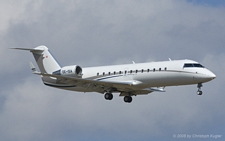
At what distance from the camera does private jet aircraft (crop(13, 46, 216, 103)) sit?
144ft

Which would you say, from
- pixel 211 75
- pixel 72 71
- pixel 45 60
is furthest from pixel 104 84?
pixel 211 75

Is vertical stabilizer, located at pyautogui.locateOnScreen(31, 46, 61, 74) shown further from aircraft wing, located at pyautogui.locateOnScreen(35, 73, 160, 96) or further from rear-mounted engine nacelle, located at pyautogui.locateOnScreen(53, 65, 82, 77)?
Result: aircraft wing, located at pyautogui.locateOnScreen(35, 73, 160, 96)

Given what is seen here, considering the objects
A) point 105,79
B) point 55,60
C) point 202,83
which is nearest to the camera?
point 202,83

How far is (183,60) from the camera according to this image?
146ft

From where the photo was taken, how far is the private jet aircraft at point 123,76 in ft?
144

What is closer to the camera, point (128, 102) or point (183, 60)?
point (183, 60)

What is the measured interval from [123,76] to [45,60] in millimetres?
8471

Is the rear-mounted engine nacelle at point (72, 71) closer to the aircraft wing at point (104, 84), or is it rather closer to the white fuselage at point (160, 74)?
the aircraft wing at point (104, 84)

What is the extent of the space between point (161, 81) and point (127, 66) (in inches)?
137

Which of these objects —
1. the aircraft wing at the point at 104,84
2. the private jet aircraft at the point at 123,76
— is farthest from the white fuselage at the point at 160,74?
the aircraft wing at the point at 104,84

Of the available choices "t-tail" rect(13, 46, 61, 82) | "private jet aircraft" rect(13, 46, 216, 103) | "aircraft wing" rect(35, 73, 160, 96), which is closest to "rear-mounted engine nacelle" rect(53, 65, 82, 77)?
"private jet aircraft" rect(13, 46, 216, 103)

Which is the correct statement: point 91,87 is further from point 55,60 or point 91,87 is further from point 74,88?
point 55,60

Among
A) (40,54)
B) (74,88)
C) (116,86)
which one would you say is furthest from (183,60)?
(40,54)

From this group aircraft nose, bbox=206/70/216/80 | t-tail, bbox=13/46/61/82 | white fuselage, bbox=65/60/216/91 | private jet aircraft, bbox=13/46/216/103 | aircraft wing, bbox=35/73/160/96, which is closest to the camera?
aircraft nose, bbox=206/70/216/80
